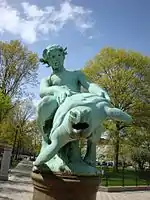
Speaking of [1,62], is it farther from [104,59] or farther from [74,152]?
[74,152]

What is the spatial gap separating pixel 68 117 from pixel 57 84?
1310mm

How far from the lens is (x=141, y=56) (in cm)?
2645

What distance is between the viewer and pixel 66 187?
374 cm

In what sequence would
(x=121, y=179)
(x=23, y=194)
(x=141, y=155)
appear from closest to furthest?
(x=23, y=194), (x=121, y=179), (x=141, y=155)

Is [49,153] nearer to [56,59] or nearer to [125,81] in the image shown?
[56,59]

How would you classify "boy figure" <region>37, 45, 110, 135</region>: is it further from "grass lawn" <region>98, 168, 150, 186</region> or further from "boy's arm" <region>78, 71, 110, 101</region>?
"grass lawn" <region>98, 168, 150, 186</region>

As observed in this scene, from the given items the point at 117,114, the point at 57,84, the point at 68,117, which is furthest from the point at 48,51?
the point at 117,114

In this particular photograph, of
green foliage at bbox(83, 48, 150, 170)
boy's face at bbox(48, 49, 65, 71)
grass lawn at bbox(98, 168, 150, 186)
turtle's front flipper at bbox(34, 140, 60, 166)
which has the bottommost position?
grass lawn at bbox(98, 168, 150, 186)

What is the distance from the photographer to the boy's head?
15.8ft

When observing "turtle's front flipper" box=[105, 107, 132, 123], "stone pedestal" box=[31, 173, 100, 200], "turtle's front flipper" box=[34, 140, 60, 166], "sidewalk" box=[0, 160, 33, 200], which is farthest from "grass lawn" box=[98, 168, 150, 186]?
"turtle's front flipper" box=[105, 107, 132, 123]

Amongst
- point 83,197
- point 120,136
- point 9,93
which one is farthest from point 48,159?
point 120,136

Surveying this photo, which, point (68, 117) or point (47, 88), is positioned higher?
point (47, 88)

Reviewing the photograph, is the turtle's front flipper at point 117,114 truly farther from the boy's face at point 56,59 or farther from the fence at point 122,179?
the fence at point 122,179

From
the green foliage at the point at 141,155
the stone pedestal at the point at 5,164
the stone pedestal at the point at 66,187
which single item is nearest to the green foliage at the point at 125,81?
the green foliage at the point at 141,155
